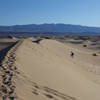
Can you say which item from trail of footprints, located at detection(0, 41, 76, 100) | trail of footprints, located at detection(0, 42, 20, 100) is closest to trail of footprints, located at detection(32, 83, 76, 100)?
trail of footprints, located at detection(0, 41, 76, 100)

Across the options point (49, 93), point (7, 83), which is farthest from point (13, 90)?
point (49, 93)

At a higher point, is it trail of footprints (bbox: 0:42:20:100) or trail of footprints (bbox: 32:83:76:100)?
trail of footprints (bbox: 0:42:20:100)

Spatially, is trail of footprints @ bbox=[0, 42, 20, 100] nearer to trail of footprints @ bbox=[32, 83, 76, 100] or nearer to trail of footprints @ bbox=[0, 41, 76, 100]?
trail of footprints @ bbox=[0, 41, 76, 100]

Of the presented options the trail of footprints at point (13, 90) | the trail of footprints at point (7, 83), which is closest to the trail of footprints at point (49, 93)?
the trail of footprints at point (13, 90)

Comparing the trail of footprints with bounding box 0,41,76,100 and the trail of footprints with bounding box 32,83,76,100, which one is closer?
the trail of footprints with bounding box 0,41,76,100

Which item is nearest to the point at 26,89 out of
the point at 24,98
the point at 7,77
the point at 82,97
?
the point at 24,98

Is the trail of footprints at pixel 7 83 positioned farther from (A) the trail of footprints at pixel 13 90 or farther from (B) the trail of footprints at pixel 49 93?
(B) the trail of footprints at pixel 49 93

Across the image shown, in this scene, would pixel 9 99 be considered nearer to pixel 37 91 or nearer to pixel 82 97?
pixel 37 91

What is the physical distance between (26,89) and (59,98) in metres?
0.98

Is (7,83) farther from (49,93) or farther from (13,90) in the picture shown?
(49,93)

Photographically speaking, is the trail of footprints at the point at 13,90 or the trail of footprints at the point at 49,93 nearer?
the trail of footprints at the point at 13,90

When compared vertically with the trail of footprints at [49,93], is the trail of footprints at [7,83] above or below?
above

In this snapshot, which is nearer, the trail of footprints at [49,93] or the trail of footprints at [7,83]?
the trail of footprints at [7,83]

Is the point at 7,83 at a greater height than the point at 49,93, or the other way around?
the point at 7,83
